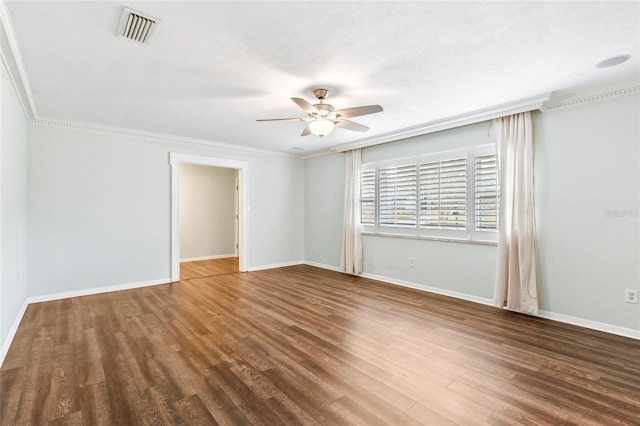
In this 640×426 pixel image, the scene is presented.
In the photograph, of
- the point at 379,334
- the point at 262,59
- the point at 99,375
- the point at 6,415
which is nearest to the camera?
the point at 6,415

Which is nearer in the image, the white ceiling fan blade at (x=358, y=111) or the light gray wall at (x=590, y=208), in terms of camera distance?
the white ceiling fan blade at (x=358, y=111)

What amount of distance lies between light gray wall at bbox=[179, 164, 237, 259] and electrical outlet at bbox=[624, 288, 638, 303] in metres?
7.80

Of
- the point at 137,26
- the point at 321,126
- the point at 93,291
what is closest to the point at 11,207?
the point at 93,291

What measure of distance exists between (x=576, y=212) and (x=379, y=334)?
2.62m

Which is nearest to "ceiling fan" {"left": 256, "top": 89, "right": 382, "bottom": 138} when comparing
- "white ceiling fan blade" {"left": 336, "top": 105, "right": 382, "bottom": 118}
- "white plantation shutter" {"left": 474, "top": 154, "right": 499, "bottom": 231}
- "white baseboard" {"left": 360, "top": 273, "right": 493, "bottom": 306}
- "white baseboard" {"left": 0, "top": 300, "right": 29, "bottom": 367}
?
"white ceiling fan blade" {"left": 336, "top": 105, "right": 382, "bottom": 118}

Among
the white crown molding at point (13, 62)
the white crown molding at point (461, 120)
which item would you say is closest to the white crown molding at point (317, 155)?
the white crown molding at point (461, 120)

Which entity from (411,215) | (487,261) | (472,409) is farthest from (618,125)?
(472,409)

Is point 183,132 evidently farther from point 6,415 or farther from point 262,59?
point 6,415

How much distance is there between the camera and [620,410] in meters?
1.95

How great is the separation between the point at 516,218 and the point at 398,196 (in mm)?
1890

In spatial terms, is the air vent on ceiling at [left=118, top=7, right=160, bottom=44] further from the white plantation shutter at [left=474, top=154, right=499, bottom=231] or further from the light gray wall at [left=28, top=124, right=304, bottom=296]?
the white plantation shutter at [left=474, top=154, right=499, bottom=231]

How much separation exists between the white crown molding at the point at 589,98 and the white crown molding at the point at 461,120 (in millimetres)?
188

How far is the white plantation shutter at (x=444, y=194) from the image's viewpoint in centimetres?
443

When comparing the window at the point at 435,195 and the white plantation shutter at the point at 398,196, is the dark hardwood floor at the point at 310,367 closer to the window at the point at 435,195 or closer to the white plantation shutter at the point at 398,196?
the window at the point at 435,195
